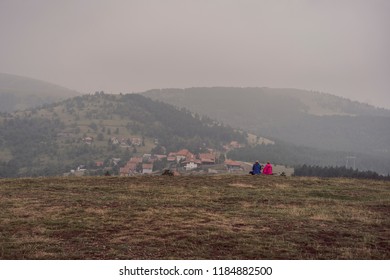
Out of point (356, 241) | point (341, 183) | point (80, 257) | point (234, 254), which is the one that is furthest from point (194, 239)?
point (341, 183)

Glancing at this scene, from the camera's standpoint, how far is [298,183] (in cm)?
3300

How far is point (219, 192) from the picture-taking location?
27.5 metres

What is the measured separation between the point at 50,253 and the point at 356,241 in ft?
34.7

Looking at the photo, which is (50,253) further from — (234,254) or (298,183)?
(298,183)

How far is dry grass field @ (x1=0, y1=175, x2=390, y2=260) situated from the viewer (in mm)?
12898

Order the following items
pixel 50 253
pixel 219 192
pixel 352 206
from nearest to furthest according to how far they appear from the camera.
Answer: pixel 50 253
pixel 352 206
pixel 219 192

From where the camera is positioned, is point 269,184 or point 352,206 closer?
point 352,206

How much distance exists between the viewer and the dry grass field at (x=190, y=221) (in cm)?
1290

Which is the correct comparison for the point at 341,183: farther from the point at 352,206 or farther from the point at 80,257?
the point at 80,257

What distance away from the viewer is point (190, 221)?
17.4 metres
